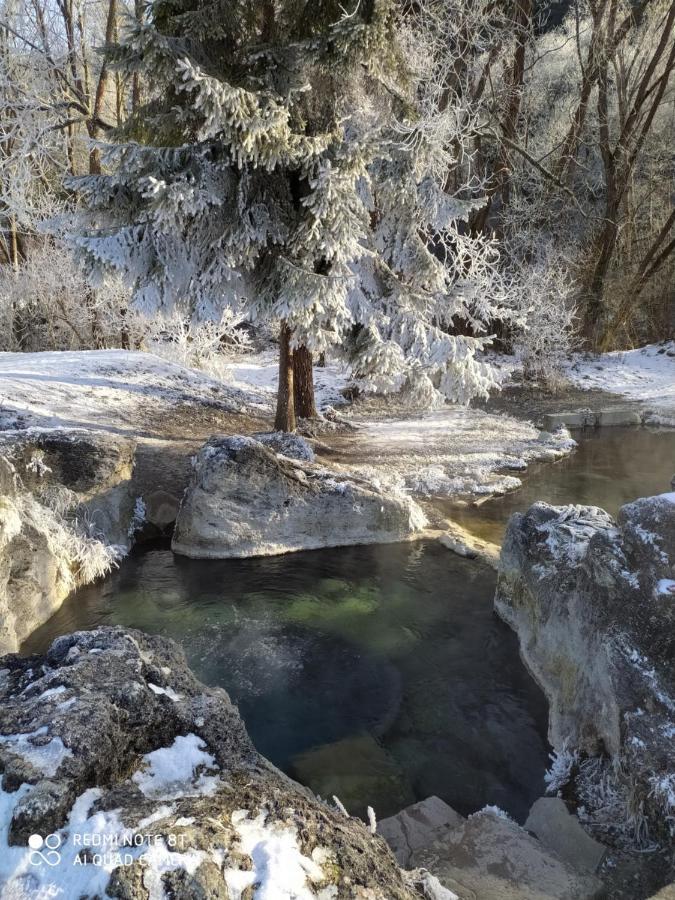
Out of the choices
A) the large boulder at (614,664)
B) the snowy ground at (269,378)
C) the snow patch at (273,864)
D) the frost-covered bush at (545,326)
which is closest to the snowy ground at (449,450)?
the snowy ground at (269,378)

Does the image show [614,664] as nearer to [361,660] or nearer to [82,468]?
[361,660]

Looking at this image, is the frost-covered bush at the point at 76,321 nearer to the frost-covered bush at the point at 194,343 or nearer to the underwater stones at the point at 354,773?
the frost-covered bush at the point at 194,343

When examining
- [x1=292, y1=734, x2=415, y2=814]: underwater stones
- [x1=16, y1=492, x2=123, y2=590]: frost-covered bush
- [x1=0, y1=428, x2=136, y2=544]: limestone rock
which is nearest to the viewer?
[x1=292, y1=734, x2=415, y2=814]: underwater stones


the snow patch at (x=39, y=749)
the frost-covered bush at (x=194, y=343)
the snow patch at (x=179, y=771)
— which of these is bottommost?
the snow patch at (x=179, y=771)

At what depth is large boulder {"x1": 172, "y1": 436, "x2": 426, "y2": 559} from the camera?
24.9 ft

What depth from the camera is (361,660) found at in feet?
18.7

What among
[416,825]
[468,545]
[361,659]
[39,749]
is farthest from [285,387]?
[39,749]

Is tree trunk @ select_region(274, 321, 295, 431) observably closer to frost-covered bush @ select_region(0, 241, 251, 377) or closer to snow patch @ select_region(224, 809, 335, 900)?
frost-covered bush @ select_region(0, 241, 251, 377)

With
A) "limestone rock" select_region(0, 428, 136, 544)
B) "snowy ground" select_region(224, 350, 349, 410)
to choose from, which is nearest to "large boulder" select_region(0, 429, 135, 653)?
"limestone rock" select_region(0, 428, 136, 544)

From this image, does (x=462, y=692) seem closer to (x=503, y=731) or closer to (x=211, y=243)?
(x=503, y=731)

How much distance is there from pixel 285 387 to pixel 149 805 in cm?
897

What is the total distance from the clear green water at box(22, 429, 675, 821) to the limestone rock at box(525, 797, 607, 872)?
22 cm

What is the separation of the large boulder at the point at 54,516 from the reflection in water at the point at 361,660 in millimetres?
285

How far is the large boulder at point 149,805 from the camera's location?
207 centimetres
